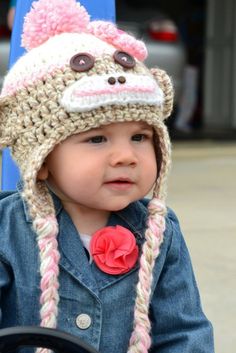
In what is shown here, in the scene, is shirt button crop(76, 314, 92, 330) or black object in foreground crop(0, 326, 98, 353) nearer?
black object in foreground crop(0, 326, 98, 353)

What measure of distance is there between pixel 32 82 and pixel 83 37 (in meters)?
0.17

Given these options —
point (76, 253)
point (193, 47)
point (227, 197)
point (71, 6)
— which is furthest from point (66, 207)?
point (193, 47)

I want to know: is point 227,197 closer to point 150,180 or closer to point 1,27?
point 1,27

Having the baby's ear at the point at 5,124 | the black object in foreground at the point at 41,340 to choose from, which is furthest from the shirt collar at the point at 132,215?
the black object in foreground at the point at 41,340

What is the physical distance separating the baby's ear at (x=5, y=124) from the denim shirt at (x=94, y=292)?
15 centimetres

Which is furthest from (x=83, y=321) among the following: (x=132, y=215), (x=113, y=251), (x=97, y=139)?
(x=97, y=139)

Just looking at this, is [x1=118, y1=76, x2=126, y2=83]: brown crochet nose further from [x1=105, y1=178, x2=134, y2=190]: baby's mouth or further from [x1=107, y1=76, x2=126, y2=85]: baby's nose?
[x1=105, y1=178, x2=134, y2=190]: baby's mouth

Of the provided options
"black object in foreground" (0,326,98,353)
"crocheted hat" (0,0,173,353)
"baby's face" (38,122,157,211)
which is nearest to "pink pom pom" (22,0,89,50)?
"crocheted hat" (0,0,173,353)

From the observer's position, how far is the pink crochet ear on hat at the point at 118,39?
2201 millimetres

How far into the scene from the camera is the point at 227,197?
6238mm

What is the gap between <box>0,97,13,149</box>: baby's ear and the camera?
2.18 m

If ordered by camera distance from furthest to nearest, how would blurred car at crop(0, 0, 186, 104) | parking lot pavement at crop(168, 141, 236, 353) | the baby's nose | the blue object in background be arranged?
blurred car at crop(0, 0, 186, 104), parking lot pavement at crop(168, 141, 236, 353), the blue object in background, the baby's nose

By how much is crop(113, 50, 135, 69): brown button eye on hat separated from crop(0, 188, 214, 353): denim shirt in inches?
14.6

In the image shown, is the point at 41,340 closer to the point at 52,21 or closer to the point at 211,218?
the point at 52,21
